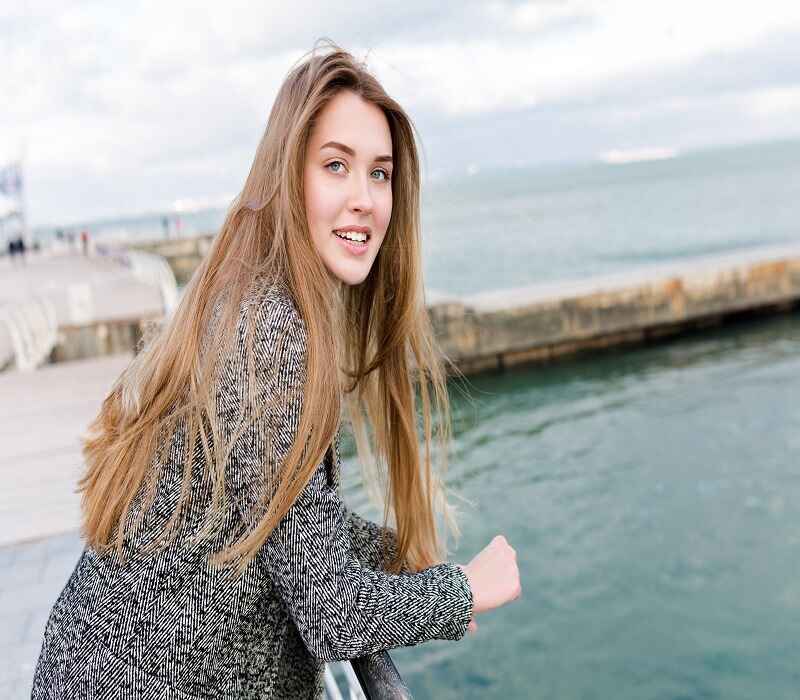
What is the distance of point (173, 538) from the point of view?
1.47m

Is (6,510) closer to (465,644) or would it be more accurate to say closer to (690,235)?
A: (465,644)

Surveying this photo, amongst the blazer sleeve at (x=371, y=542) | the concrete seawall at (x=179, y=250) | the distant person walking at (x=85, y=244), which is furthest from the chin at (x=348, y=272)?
the concrete seawall at (x=179, y=250)

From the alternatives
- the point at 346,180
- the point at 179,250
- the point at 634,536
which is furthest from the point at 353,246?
the point at 179,250

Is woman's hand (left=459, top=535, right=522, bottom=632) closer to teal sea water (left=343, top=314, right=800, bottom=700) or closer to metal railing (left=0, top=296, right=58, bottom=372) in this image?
teal sea water (left=343, top=314, right=800, bottom=700)

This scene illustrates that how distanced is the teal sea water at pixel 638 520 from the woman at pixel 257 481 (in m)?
1.49

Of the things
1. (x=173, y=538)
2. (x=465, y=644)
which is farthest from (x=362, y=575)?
(x=465, y=644)

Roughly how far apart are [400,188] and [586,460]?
905 centimetres

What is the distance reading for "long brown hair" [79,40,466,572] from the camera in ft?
4.80

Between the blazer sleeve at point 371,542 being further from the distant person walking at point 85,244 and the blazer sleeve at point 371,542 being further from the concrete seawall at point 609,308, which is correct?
the distant person walking at point 85,244

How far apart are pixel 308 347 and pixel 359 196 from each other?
402 millimetres

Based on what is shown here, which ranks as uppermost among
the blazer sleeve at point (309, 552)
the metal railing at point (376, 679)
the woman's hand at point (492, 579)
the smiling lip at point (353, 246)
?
the smiling lip at point (353, 246)

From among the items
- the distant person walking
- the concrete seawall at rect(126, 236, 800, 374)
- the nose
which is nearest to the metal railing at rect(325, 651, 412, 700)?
the nose

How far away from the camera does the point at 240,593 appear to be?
150 cm

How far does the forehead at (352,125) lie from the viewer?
65.6 inches
